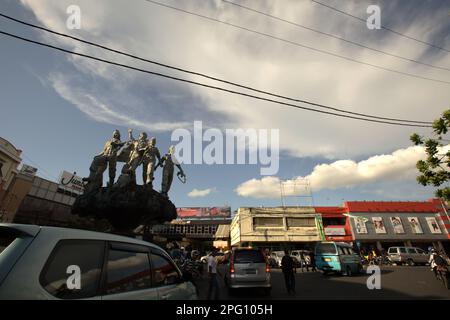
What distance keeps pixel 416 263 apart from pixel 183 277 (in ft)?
97.9

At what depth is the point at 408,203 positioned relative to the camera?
36.0 meters

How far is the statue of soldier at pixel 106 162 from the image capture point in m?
13.5

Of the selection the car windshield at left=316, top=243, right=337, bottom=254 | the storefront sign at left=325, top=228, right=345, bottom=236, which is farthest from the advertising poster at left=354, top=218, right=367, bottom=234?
the car windshield at left=316, top=243, right=337, bottom=254

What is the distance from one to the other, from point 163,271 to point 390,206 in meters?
40.2

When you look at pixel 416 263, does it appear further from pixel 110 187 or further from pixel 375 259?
pixel 110 187

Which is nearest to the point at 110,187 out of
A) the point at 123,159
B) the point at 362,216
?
the point at 123,159

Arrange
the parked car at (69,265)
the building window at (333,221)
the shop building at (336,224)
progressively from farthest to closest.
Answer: the building window at (333,221), the shop building at (336,224), the parked car at (69,265)

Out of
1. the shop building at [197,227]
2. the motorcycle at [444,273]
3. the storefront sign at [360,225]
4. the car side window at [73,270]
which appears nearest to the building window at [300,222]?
the storefront sign at [360,225]

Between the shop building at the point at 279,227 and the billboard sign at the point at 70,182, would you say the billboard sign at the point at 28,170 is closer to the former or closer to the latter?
the billboard sign at the point at 70,182

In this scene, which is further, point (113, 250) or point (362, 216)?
point (362, 216)

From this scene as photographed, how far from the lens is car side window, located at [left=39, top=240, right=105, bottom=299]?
201 cm

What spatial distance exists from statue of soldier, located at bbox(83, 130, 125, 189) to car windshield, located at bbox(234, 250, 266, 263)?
8.33 metres

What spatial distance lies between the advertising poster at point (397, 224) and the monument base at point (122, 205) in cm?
3380

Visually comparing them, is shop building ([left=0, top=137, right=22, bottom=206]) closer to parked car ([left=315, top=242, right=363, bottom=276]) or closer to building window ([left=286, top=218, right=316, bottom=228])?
parked car ([left=315, top=242, right=363, bottom=276])
